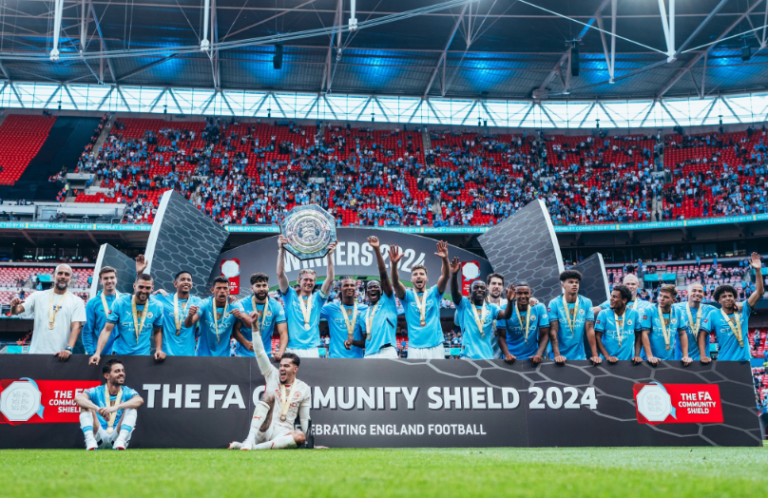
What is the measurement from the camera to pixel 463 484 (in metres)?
3.50

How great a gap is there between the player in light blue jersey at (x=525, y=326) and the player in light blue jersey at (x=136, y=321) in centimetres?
486

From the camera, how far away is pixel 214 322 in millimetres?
8773

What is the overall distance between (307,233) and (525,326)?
14.1 ft

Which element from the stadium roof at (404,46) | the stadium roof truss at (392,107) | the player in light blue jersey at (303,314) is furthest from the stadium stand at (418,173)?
the player in light blue jersey at (303,314)

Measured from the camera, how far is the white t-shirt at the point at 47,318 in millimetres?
8367

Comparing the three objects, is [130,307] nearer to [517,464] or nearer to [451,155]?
[517,464]

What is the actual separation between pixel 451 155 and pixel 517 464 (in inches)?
1554

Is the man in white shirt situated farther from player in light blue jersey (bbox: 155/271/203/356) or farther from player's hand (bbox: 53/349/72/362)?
player in light blue jersey (bbox: 155/271/203/356)

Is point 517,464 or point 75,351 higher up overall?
point 75,351

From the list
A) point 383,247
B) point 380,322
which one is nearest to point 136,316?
point 380,322

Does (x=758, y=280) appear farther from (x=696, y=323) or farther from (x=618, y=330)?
(x=618, y=330)

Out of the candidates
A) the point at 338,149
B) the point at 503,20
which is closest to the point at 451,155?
the point at 338,149

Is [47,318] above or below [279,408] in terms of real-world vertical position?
above

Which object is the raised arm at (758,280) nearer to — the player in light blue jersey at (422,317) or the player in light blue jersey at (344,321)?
the player in light blue jersey at (422,317)
